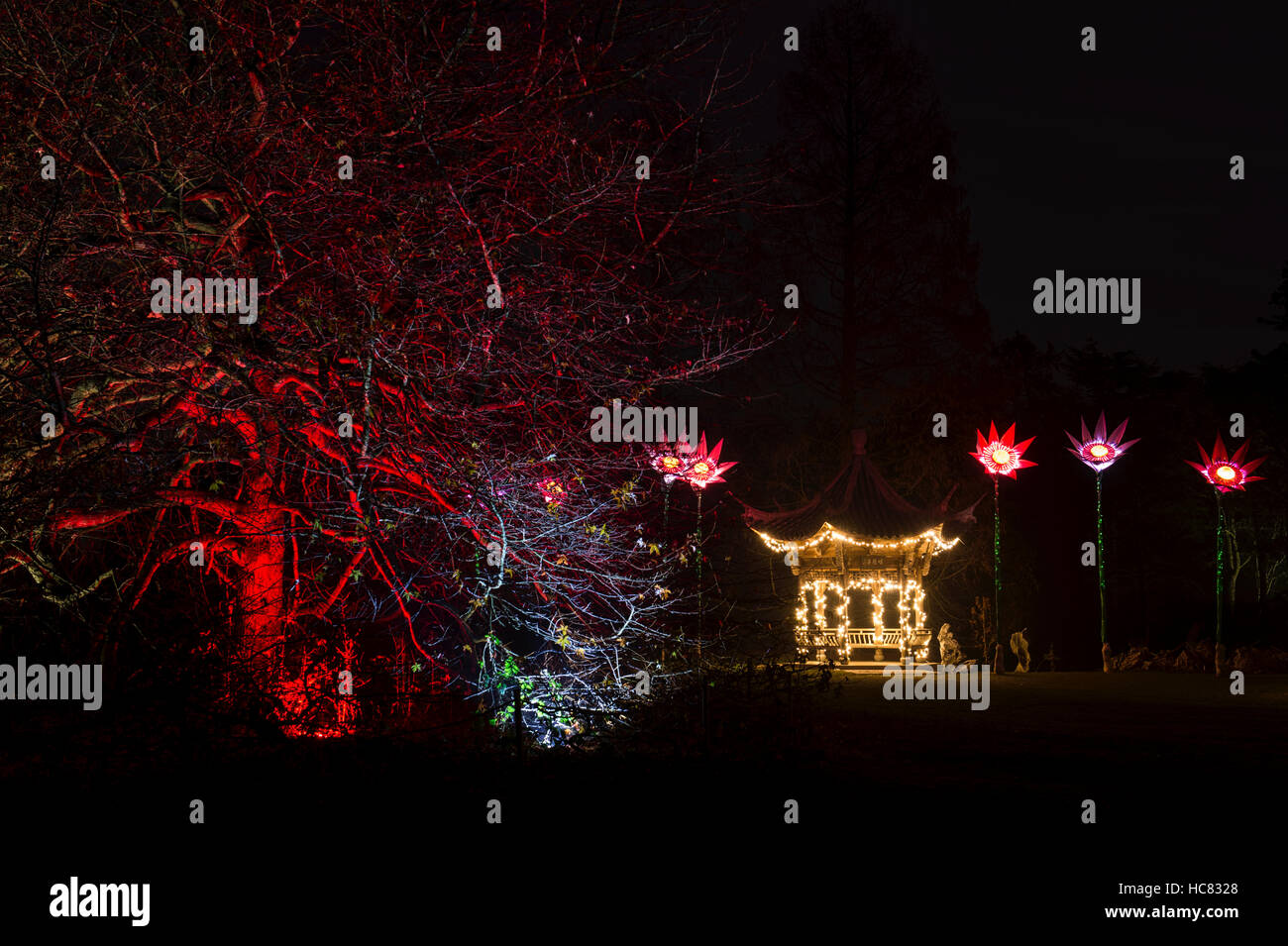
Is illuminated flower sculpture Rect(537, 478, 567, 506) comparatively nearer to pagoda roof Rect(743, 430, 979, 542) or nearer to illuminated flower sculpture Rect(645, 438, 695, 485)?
illuminated flower sculpture Rect(645, 438, 695, 485)

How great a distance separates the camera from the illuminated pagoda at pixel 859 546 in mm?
20125

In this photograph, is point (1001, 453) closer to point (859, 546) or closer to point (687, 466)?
point (859, 546)

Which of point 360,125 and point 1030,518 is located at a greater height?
point 360,125

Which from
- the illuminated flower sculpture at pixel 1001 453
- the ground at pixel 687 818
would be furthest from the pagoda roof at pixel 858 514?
the ground at pixel 687 818

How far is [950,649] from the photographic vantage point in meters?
19.7

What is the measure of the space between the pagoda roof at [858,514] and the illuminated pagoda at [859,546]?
0.02 m

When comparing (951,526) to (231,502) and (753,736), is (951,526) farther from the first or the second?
(231,502)

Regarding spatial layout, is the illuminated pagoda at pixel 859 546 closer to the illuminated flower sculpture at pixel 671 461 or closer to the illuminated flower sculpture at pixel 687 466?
the illuminated flower sculpture at pixel 687 466

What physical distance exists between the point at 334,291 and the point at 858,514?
13.2m

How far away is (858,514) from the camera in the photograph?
2028 cm

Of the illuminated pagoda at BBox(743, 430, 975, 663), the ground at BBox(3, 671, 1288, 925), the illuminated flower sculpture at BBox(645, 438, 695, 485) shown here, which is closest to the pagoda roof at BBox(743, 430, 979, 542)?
the illuminated pagoda at BBox(743, 430, 975, 663)

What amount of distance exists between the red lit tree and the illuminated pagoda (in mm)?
11045
